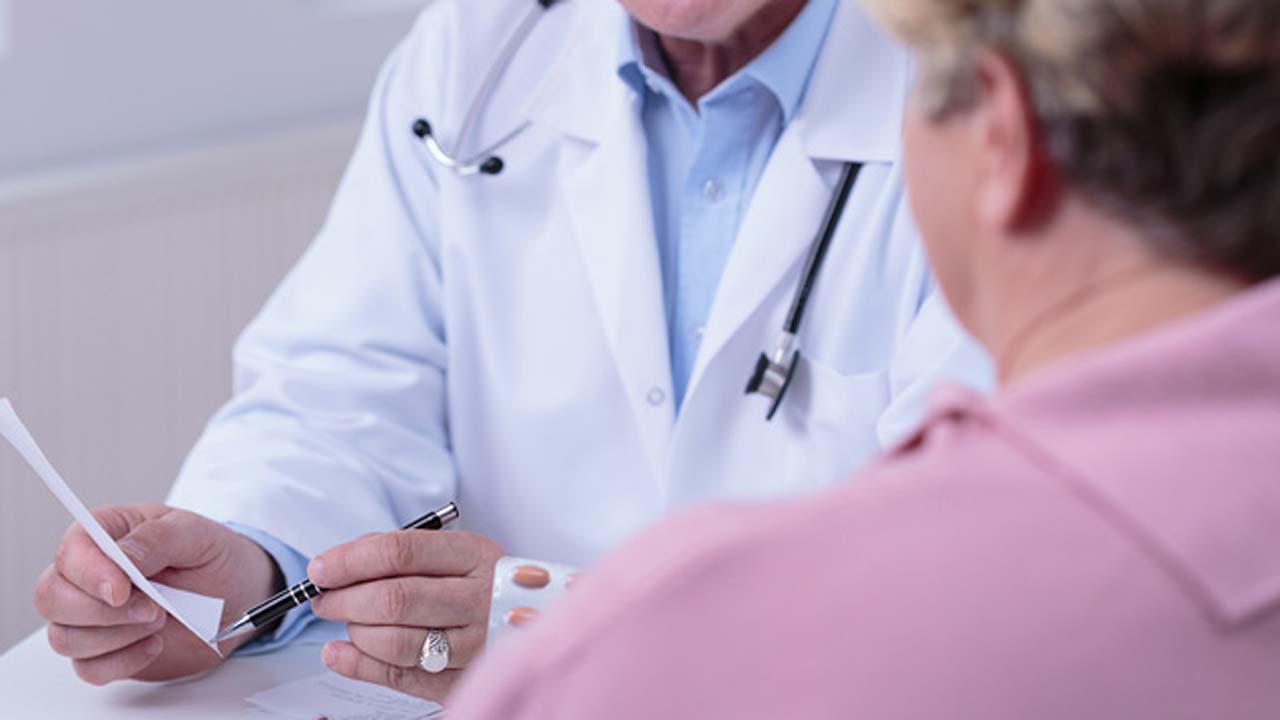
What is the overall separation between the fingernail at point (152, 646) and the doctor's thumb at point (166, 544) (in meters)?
0.07

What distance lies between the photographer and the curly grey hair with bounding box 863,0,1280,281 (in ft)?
2.14

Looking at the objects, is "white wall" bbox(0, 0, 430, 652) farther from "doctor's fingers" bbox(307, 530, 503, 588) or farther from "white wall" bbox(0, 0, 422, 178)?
"doctor's fingers" bbox(307, 530, 503, 588)

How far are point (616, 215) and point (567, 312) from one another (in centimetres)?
11

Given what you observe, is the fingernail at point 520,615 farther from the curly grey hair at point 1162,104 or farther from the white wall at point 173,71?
the white wall at point 173,71

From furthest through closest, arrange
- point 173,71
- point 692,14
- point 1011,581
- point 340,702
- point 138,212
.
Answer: point 173,71 < point 138,212 < point 692,14 < point 340,702 < point 1011,581

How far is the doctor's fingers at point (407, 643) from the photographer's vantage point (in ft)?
4.36

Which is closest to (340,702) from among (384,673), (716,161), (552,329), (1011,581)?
(384,673)

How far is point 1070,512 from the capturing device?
64cm

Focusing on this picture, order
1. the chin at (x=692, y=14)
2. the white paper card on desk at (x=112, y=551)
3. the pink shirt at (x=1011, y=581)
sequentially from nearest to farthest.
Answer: the pink shirt at (x=1011, y=581) → the white paper card on desk at (x=112, y=551) → the chin at (x=692, y=14)

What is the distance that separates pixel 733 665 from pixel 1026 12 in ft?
0.97

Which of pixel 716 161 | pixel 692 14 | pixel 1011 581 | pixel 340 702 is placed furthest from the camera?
pixel 716 161

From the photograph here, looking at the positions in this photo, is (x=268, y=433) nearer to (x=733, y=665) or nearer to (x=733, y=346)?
(x=733, y=346)

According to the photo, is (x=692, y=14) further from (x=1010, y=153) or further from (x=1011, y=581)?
(x=1011, y=581)

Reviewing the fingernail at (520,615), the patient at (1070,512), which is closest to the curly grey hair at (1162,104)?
the patient at (1070,512)
